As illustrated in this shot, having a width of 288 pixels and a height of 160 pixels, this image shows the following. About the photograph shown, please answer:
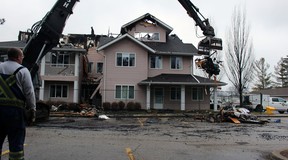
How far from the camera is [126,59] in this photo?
31.0 meters

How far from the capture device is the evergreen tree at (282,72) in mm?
72375

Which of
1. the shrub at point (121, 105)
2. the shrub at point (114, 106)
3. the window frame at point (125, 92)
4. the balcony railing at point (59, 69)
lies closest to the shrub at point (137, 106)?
the window frame at point (125, 92)

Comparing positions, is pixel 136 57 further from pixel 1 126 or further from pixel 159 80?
pixel 1 126

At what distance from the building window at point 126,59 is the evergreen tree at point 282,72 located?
5371cm

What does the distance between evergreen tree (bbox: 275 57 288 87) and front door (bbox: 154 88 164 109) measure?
51.2 meters

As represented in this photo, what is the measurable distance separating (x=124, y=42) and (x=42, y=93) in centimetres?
958

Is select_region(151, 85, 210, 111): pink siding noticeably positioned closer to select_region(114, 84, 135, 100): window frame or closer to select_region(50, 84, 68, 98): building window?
select_region(114, 84, 135, 100): window frame

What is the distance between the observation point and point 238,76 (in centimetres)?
3203

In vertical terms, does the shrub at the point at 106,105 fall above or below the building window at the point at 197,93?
below

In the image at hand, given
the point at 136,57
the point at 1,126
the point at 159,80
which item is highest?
the point at 136,57

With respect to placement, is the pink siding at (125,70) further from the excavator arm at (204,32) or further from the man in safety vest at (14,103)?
the man in safety vest at (14,103)

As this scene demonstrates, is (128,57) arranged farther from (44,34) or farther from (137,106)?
(44,34)

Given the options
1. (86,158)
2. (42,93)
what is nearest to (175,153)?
(86,158)

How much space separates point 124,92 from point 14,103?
2605 cm
